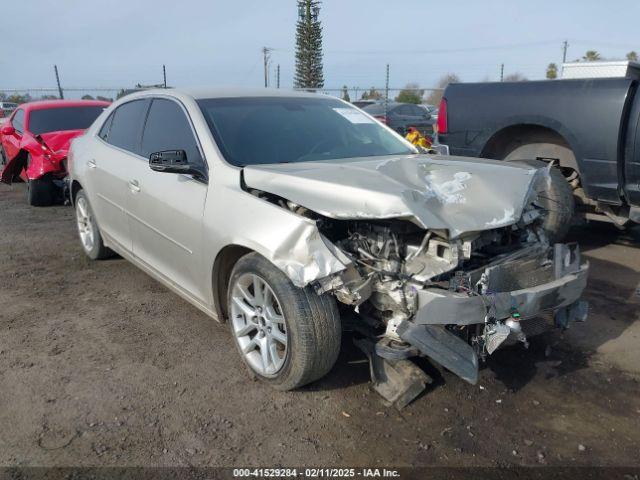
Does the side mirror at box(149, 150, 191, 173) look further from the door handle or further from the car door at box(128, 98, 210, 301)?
the door handle

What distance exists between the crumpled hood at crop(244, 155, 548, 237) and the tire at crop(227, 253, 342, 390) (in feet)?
1.47

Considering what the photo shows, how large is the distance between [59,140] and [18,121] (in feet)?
6.09

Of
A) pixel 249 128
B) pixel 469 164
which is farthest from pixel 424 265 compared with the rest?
pixel 249 128

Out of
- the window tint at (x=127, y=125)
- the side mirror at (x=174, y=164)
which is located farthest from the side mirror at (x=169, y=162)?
the window tint at (x=127, y=125)

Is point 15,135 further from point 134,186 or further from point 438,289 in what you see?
point 438,289

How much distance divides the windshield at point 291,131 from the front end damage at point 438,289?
0.57 metres

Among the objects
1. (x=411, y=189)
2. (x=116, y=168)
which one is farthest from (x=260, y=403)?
(x=116, y=168)

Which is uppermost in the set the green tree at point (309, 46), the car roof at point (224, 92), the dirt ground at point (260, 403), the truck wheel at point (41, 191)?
the green tree at point (309, 46)

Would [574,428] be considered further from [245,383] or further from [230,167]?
[230,167]

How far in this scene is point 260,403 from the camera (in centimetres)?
312

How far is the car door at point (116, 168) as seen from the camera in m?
4.44

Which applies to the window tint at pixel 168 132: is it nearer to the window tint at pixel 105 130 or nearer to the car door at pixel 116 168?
the car door at pixel 116 168

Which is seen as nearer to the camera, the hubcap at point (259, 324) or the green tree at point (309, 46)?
the hubcap at point (259, 324)

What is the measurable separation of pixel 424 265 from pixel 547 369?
1304 millimetres
